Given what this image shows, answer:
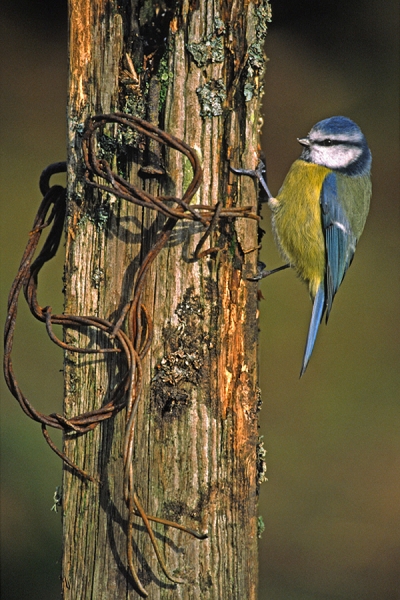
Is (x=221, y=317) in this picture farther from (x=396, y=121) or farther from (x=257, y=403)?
(x=396, y=121)

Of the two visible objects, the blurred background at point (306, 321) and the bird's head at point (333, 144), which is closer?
the bird's head at point (333, 144)

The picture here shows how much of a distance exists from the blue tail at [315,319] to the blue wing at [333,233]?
3cm

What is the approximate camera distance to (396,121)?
523 centimetres

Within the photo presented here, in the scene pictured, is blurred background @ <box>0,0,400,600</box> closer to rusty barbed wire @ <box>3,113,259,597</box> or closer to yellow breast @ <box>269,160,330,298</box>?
yellow breast @ <box>269,160,330,298</box>

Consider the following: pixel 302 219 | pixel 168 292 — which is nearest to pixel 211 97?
pixel 168 292

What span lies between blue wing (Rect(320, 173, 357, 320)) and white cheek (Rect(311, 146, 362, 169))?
61 millimetres

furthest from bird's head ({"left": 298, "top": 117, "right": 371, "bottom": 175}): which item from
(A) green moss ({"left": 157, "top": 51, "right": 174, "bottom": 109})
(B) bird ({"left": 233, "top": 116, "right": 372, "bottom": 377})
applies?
(A) green moss ({"left": 157, "top": 51, "right": 174, "bottom": 109})

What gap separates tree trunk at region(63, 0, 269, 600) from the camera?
1531 mm

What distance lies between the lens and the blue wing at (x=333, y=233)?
2.57 meters

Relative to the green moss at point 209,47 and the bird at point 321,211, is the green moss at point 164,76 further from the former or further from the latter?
the bird at point 321,211

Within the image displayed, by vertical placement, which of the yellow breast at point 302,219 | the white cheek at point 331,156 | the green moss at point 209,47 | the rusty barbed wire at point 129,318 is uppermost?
the white cheek at point 331,156

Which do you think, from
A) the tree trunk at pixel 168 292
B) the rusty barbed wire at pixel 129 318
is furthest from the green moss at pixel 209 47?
the rusty barbed wire at pixel 129 318

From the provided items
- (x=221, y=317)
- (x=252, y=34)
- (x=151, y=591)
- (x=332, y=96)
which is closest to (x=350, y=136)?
(x=252, y=34)

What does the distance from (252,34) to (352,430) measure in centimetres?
393
